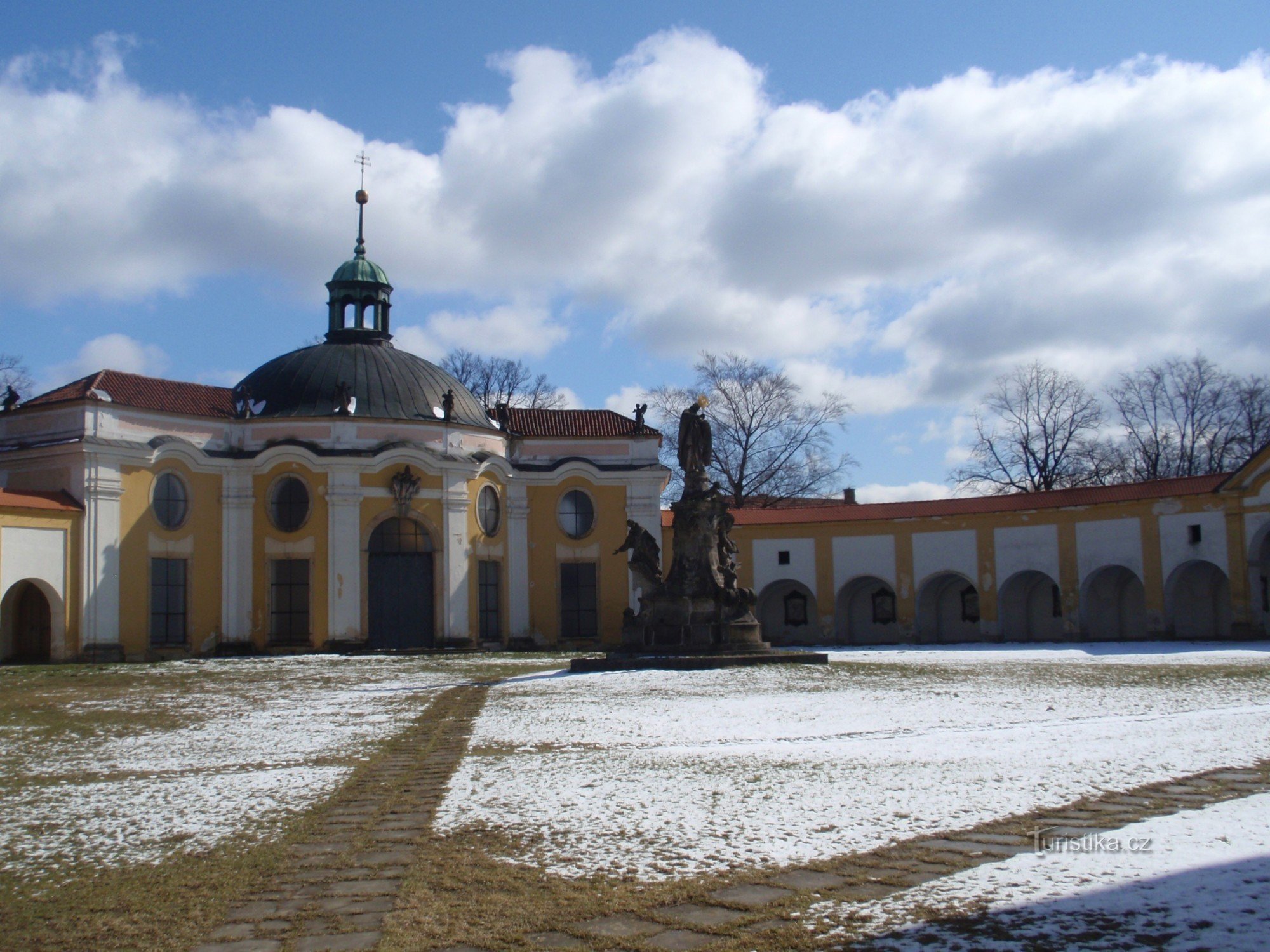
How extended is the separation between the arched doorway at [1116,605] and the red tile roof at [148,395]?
84.9 feet

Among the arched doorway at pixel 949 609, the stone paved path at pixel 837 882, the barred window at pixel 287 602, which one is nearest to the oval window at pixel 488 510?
the barred window at pixel 287 602

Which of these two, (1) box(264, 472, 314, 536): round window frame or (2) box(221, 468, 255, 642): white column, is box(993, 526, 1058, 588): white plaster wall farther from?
(2) box(221, 468, 255, 642): white column

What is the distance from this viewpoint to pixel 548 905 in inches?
213

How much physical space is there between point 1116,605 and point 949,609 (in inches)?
199

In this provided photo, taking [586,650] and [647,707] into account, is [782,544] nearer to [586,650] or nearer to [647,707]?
[586,650]

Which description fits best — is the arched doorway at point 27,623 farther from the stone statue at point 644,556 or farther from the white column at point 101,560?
the stone statue at point 644,556

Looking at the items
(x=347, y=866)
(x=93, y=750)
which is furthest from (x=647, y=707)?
(x=347, y=866)

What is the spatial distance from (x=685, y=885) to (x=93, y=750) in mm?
7748

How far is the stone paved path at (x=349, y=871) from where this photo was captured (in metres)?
5.09

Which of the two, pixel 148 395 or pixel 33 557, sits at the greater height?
pixel 148 395

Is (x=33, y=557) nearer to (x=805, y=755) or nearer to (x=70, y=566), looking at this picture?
(x=70, y=566)

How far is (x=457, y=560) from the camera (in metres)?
34.0

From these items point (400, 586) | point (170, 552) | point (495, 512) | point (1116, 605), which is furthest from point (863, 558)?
point (170, 552)

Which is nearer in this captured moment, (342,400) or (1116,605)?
(342,400)
